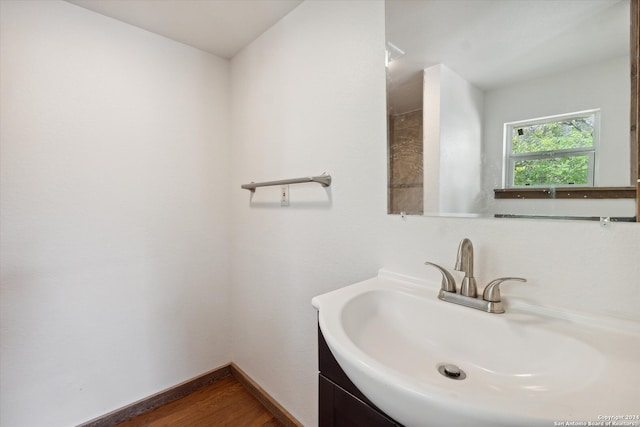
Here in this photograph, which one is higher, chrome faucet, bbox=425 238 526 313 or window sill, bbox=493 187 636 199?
window sill, bbox=493 187 636 199

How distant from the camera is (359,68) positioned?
111 cm

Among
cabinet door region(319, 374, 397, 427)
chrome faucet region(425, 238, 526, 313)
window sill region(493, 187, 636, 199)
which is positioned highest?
window sill region(493, 187, 636, 199)

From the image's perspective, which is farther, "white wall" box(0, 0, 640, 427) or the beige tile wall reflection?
"white wall" box(0, 0, 640, 427)

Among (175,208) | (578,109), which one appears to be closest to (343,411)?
(578,109)

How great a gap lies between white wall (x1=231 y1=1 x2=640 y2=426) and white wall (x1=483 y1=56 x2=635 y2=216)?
0.16ft

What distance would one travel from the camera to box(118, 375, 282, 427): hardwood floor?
58.6 inches

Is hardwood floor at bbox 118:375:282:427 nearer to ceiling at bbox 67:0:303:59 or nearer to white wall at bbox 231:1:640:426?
white wall at bbox 231:1:640:426

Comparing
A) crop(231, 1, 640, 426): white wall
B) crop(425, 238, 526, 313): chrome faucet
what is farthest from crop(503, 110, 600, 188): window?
crop(425, 238, 526, 313): chrome faucet

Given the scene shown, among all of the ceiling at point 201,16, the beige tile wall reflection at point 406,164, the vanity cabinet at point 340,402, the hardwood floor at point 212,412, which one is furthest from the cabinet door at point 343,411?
the ceiling at point 201,16

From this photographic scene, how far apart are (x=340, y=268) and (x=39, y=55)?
1.67 metres

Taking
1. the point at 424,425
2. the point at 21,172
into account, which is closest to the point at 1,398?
the point at 21,172

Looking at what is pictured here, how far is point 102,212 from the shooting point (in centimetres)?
145

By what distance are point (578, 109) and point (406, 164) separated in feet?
1.49

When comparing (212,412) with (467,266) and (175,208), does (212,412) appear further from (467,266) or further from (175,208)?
(467,266)
